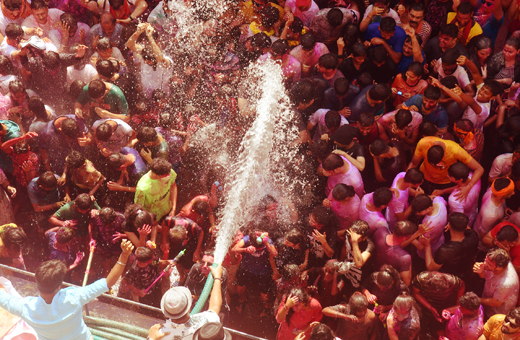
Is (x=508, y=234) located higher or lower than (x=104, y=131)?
lower

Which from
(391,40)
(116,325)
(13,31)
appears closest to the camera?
(116,325)

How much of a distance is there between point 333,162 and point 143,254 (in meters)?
2.47

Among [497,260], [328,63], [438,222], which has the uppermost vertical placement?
[328,63]

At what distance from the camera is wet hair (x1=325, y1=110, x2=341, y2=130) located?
19.0 ft

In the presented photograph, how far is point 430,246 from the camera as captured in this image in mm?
5031

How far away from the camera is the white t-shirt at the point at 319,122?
235 inches

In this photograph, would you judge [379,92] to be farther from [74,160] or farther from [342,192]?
[74,160]

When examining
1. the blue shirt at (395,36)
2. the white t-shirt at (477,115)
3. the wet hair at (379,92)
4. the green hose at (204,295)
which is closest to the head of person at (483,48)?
the white t-shirt at (477,115)

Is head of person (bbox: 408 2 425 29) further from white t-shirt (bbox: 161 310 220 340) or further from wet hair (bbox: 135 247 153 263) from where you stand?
white t-shirt (bbox: 161 310 220 340)

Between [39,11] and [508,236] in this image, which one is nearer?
[508,236]

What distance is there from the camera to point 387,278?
14.3ft

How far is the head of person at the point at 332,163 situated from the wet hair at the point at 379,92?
120cm

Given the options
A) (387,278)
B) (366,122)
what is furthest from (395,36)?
(387,278)

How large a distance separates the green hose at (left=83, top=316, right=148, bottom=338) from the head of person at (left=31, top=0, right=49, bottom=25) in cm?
493
